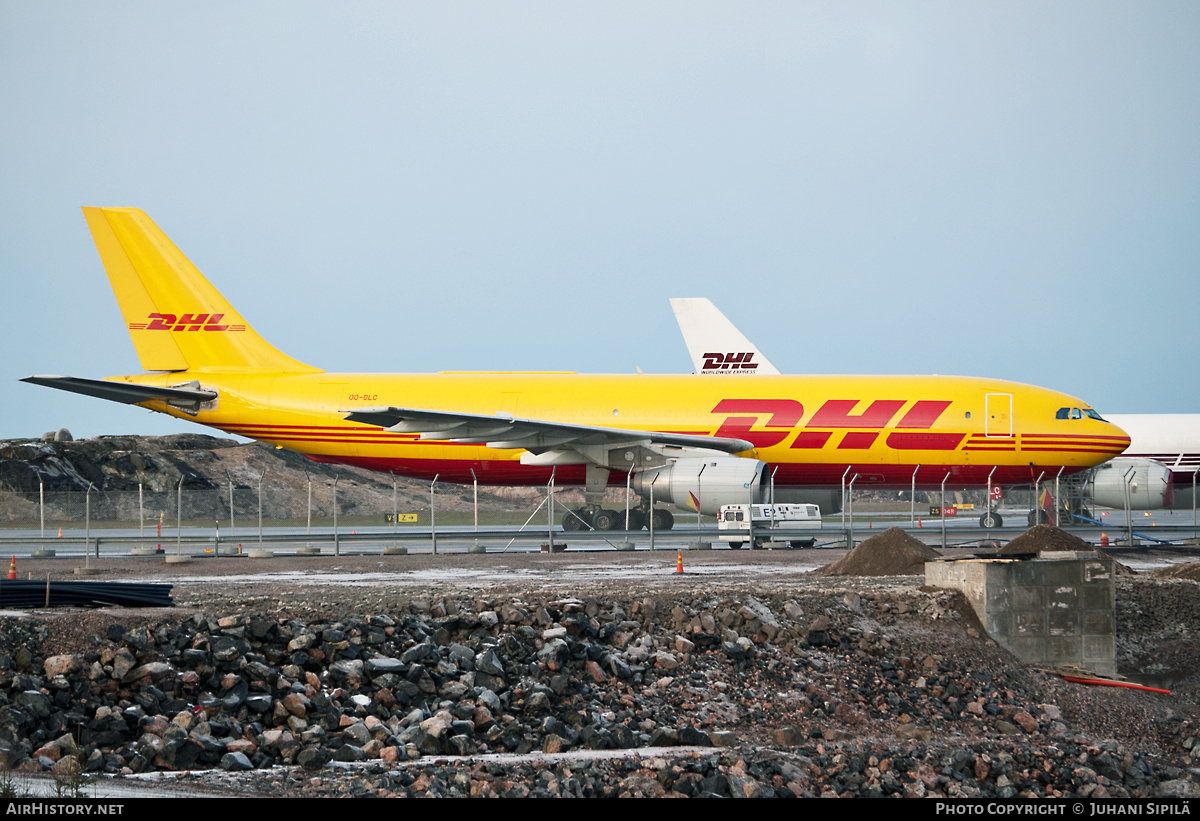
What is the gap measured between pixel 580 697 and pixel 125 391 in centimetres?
2179

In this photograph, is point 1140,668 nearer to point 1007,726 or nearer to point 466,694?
point 1007,726

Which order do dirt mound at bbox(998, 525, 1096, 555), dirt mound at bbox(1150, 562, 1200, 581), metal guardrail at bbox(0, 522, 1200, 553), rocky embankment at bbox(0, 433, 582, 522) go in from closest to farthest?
dirt mound at bbox(1150, 562, 1200, 581)
dirt mound at bbox(998, 525, 1096, 555)
metal guardrail at bbox(0, 522, 1200, 553)
rocky embankment at bbox(0, 433, 582, 522)

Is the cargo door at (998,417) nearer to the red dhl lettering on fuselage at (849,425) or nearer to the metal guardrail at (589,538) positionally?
the red dhl lettering on fuselage at (849,425)

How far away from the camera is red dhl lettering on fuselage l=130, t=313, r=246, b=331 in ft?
99.3

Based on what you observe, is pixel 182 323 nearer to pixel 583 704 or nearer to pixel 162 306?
pixel 162 306

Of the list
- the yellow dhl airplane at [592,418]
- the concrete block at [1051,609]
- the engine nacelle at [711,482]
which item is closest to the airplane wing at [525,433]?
the yellow dhl airplane at [592,418]

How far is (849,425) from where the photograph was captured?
2650cm

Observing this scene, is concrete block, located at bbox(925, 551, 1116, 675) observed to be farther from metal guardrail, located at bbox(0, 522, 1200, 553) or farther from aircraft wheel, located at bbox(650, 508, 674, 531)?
aircraft wheel, located at bbox(650, 508, 674, 531)

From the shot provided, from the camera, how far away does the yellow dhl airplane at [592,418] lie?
26.5 m

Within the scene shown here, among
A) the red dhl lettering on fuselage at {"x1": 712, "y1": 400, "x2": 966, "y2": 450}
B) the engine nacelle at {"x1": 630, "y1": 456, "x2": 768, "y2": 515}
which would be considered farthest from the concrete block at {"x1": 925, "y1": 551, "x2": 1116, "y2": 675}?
the red dhl lettering on fuselage at {"x1": 712, "y1": 400, "x2": 966, "y2": 450}

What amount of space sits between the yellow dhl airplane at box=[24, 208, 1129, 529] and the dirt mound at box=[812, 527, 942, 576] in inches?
269

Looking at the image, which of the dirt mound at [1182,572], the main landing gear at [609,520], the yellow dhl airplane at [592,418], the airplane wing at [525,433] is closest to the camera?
the dirt mound at [1182,572]

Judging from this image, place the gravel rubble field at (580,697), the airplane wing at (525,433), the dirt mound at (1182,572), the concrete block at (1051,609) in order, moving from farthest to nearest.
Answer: the airplane wing at (525,433)
the dirt mound at (1182,572)
the concrete block at (1051,609)
the gravel rubble field at (580,697)
